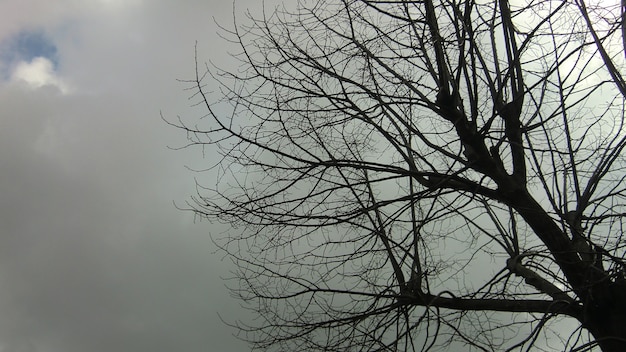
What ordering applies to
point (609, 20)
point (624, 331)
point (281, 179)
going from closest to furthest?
1. point (624, 331)
2. point (609, 20)
3. point (281, 179)

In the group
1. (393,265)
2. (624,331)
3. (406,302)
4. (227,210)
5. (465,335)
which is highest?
(227,210)

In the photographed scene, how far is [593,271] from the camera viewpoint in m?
3.97

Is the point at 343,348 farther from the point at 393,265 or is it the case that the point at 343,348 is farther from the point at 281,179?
the point at 281,179

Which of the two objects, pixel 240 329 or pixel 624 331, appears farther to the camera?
pixel 240 329

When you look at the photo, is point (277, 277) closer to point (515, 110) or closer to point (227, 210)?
point (227, 210)

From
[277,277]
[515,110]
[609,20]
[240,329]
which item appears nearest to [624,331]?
[515,110]

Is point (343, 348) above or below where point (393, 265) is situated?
below

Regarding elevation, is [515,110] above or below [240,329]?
above

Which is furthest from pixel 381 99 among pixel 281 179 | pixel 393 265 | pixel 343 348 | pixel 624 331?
pixel 624 331

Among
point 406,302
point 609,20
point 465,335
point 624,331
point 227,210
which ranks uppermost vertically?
point 609,20

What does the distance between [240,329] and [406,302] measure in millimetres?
1330

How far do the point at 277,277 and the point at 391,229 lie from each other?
1006 mm

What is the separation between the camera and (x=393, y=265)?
15.2ft

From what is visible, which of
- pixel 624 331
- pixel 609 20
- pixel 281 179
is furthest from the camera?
pixel 281 179
